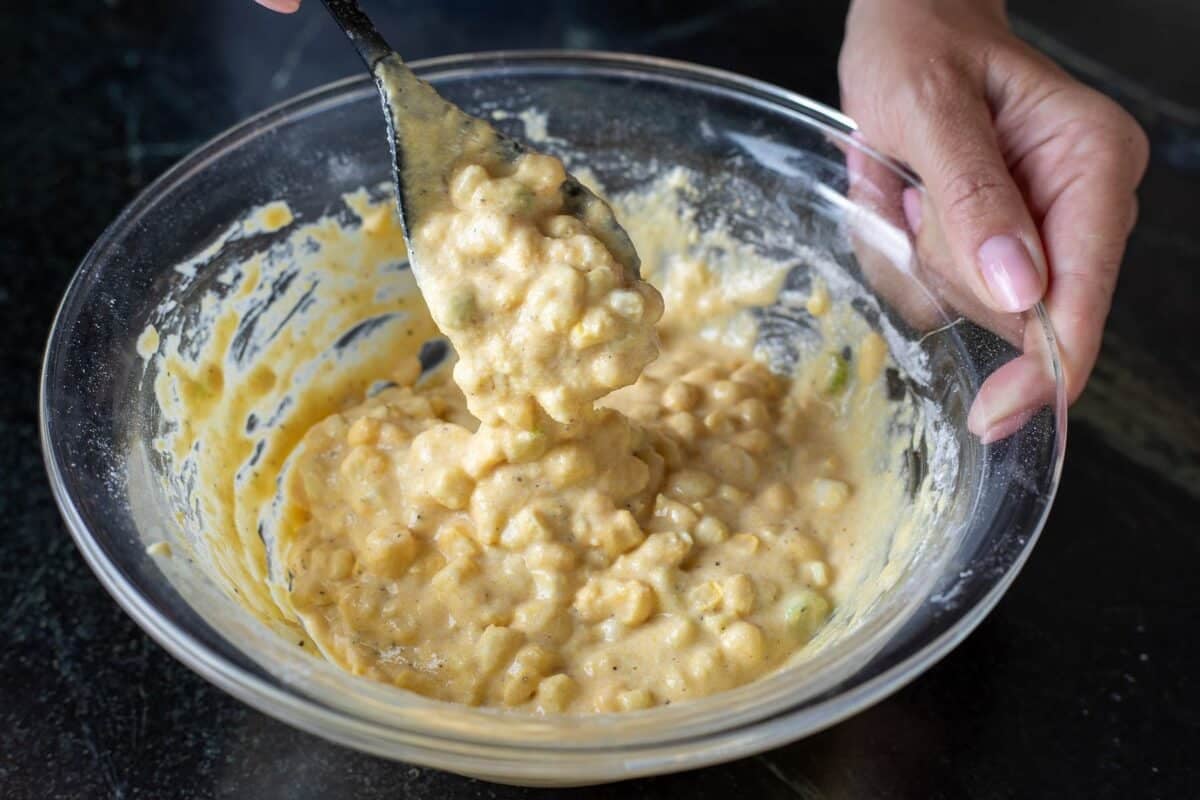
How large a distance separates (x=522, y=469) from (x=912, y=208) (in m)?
0.75

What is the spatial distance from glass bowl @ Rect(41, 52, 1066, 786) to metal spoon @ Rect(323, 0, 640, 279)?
14.9 inches

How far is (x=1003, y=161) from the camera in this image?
1.90 m

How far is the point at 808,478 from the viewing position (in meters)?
1.99

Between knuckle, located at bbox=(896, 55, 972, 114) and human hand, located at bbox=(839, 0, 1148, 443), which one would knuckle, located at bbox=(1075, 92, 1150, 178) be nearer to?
human hand, located at bbox=(839, 0, 1148, 443)

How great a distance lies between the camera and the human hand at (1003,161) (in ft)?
5.79

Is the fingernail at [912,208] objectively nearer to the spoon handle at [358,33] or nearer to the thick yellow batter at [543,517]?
the thick yellow batter at [543,517]

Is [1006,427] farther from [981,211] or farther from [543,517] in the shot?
[543,517]

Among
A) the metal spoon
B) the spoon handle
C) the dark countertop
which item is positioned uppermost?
the spoon handle

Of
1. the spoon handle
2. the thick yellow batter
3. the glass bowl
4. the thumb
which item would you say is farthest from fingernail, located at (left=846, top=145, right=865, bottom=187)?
the spoon handle

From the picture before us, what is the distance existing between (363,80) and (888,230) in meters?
0.88

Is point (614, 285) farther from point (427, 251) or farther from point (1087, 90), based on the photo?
point (1087, 90)

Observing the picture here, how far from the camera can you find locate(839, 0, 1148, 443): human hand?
1766 millimetres

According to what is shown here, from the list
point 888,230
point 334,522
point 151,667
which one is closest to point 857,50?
point 888,230

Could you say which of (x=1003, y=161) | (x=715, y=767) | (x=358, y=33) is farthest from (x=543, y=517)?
(x=1003, y=161)
